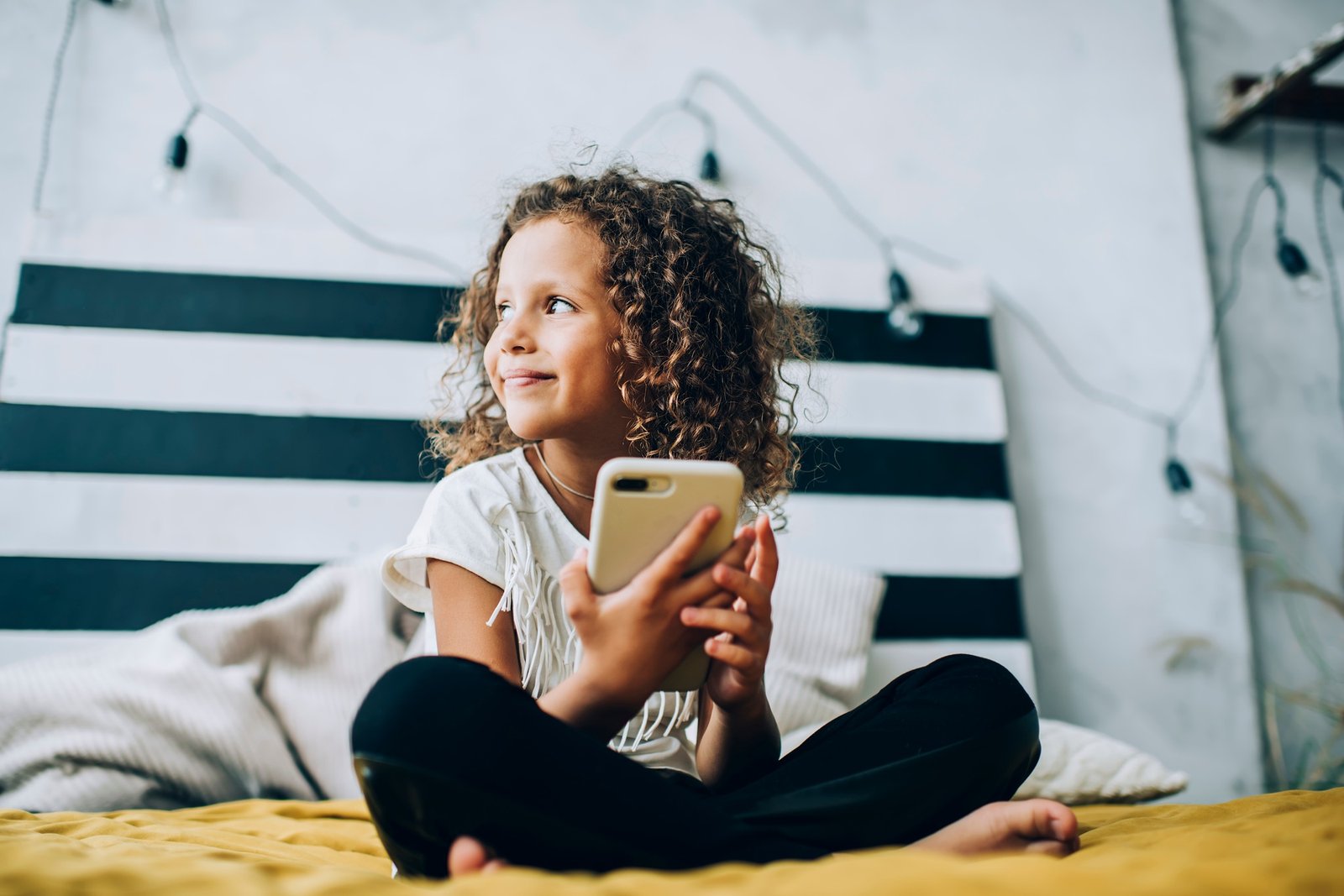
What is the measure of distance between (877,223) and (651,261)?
0.90 m

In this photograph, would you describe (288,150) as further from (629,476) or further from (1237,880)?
(1237,880)

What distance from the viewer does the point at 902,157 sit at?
1721 millimetres

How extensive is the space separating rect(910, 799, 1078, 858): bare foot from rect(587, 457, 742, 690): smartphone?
0.26 meters

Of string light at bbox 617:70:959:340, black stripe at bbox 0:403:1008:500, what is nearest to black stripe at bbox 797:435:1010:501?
black stripe at bbox 0:403:1008:500

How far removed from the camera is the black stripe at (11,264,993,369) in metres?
1.38

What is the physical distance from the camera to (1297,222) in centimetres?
183

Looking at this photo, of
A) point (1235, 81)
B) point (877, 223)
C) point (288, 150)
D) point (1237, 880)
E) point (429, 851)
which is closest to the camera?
point (1237, 880)

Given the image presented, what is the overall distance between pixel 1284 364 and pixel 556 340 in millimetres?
1659

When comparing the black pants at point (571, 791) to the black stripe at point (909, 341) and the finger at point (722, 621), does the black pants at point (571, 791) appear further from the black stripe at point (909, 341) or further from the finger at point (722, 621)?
the black stripe at point (909, 341)

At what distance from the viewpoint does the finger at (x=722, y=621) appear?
0.62 m

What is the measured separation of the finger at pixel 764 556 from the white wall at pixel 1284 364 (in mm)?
1441

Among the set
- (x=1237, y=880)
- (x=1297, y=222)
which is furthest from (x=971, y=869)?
(x=1297, y=222)

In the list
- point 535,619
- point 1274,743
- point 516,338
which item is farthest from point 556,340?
point 1274,743

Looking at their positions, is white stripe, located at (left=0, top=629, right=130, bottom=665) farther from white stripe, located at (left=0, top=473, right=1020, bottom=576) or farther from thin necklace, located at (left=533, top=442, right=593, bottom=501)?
thin necklace, located at (left=533, top=442, right=593, bottom=501)
